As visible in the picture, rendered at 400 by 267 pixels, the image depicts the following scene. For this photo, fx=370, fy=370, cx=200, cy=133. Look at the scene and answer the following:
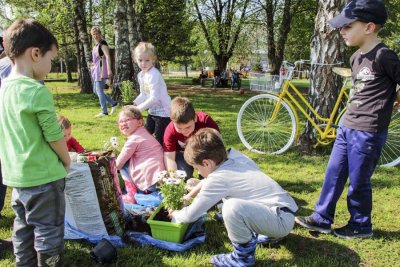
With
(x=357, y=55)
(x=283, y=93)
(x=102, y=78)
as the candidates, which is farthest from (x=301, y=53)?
(x=357, y=55)

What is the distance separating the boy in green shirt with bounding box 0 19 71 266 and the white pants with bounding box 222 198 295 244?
3.41 ft

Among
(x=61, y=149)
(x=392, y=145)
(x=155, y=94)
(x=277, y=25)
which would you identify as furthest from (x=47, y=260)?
(x=277, y=25)

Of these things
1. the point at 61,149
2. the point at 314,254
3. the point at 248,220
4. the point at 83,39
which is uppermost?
the point at 83,39

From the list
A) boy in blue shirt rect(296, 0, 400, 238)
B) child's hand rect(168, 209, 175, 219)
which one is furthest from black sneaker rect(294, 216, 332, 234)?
child's hand rect(168, 209, 175, 219)

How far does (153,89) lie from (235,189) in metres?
1.85

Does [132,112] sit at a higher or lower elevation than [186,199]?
higher

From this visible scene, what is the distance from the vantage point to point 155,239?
278 centimetres

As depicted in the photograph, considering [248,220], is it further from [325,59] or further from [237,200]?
[325,59]

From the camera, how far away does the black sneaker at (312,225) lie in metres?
3.01

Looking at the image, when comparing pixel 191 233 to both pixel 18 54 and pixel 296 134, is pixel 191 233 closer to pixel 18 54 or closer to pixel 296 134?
pixel 18 54

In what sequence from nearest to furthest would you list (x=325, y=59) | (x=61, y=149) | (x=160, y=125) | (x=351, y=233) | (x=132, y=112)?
(x=61, y=149), (x=351, y=233), (x=132, y=112), (x=160, y=125), (x=325, y=59)

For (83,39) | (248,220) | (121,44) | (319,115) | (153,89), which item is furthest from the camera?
(83,39)

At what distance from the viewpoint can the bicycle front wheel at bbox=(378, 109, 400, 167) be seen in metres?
5.09

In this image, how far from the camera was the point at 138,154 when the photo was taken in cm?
372
